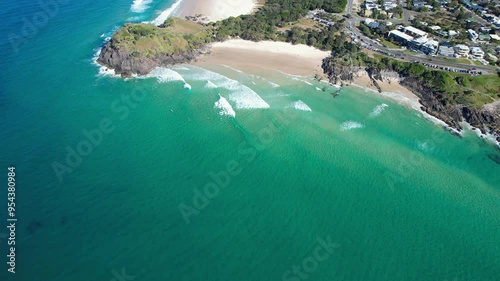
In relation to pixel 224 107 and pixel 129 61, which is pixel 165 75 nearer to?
pixel 129 61

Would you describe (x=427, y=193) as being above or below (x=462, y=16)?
below

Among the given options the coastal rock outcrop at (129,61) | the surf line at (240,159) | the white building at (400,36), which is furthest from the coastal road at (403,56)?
the coastal rock outcrop at (129,61)

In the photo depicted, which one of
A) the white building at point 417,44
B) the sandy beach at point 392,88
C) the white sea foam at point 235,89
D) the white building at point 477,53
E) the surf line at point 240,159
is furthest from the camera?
the white building at point 417,44

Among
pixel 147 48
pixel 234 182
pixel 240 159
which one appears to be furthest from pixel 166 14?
pixel 234 182

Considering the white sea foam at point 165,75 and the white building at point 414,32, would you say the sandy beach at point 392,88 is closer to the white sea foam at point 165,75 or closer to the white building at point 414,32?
the white building at point 414,32

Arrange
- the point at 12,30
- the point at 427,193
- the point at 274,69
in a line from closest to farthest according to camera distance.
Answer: the point at 427,193 < the point at 274,69 < the point at 12,30

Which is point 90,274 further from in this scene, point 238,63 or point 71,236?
point 238,63

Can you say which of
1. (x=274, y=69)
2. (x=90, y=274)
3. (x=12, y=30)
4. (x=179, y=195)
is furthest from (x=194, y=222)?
(x=12, y=30)
